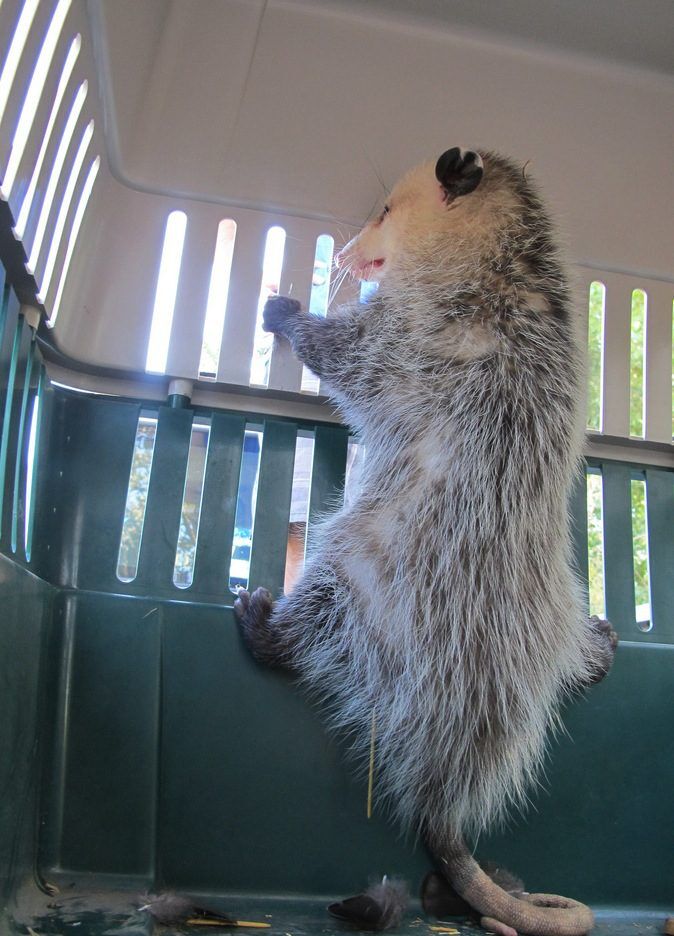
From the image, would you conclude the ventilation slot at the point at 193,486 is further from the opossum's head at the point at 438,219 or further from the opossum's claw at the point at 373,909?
the opossum's claw at the point at 373,909

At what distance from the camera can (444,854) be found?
1.26 meters

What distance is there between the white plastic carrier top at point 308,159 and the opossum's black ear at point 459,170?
0.11 metres

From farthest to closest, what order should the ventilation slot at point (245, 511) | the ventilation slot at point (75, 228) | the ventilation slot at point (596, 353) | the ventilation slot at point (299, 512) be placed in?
the ventilation slot at point (596, 353)
the ventilation slot at point (299, 512)
the ventilation slot at point (245, 511)
the ventilation slot at point (75, 228)

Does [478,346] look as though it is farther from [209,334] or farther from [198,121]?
[198,121]

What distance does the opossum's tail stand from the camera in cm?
118

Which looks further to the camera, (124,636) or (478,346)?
(478,346)

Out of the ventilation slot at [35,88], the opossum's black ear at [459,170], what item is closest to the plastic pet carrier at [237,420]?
the ventilation slot at [35,88]

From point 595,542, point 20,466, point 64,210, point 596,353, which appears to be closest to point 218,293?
point 64,210

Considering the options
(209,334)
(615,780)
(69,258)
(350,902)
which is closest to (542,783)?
(615,780)

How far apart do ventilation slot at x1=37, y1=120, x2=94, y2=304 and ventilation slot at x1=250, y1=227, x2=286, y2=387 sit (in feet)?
1.20

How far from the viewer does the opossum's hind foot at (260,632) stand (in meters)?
1.33

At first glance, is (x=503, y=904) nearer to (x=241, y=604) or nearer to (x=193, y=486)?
(x=241, y=604)

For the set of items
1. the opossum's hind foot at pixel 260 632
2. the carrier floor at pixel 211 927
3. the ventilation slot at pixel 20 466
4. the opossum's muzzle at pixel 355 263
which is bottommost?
the carrier floor at pixel 211 927

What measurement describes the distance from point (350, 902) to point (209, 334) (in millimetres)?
966
